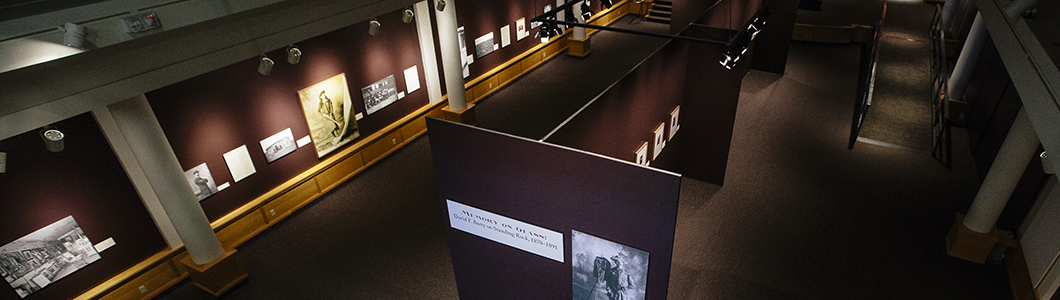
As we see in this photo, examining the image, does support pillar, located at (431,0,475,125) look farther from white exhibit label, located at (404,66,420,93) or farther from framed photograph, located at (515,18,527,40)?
framed photograph, located at (515,18,527,40)

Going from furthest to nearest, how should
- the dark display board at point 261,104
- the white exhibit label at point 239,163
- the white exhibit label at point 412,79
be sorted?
the white exhibit label at point 412,79
the white exhibit label at point 239,163
the dark display board at point 261,104

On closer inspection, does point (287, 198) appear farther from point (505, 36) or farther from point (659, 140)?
point (505, 36)

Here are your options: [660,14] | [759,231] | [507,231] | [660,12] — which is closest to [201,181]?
[507,231]

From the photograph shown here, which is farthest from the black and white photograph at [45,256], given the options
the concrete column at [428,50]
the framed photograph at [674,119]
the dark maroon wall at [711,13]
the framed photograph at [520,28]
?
the framed photograph at [520,28]

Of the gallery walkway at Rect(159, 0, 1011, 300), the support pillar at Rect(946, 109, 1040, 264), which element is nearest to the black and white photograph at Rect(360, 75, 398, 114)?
the gallery walkway at Rect(159, 0, 1011, 300)

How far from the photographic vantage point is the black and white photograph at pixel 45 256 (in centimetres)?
555

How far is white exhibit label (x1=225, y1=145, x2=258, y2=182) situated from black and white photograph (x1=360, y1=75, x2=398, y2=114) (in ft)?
7.58

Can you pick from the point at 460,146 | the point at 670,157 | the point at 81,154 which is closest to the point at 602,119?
the point at 460,146

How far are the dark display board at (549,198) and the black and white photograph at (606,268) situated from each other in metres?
0.03

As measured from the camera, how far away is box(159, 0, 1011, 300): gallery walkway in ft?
21.5

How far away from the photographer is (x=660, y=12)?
61.2 feet

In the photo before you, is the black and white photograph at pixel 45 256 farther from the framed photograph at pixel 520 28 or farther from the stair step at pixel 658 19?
the stair step at pixel 658 19

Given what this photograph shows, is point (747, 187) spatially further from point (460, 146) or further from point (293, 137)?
point (293, 137)

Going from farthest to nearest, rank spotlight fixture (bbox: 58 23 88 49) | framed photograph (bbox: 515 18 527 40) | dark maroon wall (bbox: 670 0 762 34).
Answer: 1. framed photograph (bbox: 515 18 527 40)
2. dark maroon wall (bbox: 670 0 762 34)
3. spotlight fixture (bbox: 58 23 88 49)
